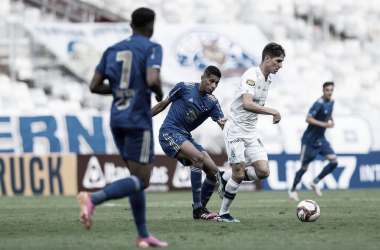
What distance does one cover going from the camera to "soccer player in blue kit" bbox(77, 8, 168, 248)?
5051mm

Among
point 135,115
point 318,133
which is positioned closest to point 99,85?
point 135,115

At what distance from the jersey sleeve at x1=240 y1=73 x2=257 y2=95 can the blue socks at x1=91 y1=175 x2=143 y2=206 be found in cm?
233

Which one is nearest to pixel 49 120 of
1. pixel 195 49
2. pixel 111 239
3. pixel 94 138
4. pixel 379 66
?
pixel 94 138

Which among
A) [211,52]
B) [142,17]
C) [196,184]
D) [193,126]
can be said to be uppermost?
[211,52]

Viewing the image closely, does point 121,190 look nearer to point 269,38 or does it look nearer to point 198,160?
point 198,160

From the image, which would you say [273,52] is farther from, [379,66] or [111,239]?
[379,66]

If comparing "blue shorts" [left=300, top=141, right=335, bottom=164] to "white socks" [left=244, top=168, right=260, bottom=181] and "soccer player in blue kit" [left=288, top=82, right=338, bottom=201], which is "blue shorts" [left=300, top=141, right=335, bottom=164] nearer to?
"soccer player in blue kit" [left=288, top=82, right=338, bottom=201]

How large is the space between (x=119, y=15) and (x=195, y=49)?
324 centimetres

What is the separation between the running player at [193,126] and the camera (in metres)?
7.83

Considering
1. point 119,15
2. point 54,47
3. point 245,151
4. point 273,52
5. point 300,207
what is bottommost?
point 300,207

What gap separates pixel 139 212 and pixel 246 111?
2.70 metres

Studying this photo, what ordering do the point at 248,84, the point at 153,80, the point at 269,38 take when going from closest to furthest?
A: the point at 153,80
the point at 248,84
the point at 269,38

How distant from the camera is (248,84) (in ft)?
22.9

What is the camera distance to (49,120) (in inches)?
655
